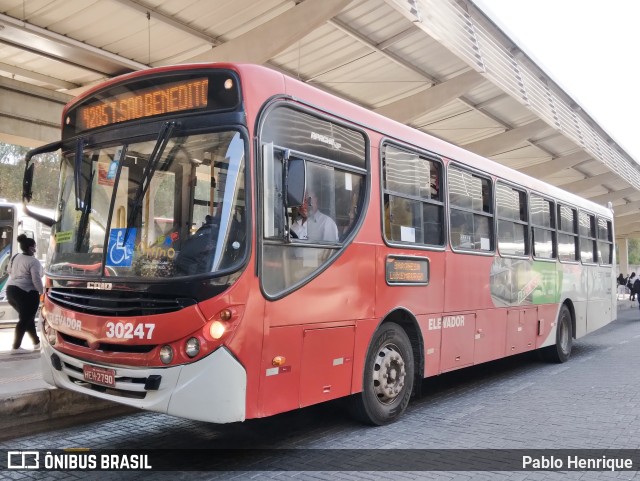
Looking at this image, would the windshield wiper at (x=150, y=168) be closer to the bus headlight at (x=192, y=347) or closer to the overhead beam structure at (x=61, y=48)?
the bus headlight at (x=192, y=347)

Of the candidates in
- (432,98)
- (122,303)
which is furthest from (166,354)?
(432,98)

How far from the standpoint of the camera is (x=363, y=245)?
230 inches

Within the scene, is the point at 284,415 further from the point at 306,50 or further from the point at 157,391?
the point at 306,50

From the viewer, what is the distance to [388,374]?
6.16m

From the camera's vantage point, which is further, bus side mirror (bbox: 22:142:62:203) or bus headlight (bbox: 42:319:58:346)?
bus side mirror (bbox: 22:142:62:203)

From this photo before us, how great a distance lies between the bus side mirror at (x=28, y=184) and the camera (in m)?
5.78

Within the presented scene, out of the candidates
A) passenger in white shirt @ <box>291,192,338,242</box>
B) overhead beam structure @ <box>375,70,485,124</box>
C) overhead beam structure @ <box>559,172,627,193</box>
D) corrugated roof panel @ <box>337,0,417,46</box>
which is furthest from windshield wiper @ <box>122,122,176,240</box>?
overhead beam structure @ <box>559,172,627,193</box>

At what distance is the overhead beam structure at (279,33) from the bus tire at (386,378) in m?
6.68

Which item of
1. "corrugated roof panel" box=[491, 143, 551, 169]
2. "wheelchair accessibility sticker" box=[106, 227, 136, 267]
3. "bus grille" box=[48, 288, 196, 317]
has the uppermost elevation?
"corrugated roof panel" box=[491, 143, 551, 169]

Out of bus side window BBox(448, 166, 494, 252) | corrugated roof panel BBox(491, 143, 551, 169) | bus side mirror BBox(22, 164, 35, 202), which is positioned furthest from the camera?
corrugated roof panel BBox(491, 143, 551, 169)

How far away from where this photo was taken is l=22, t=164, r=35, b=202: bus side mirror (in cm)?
578

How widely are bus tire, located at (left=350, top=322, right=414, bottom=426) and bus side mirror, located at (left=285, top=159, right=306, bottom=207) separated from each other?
1.86 meters

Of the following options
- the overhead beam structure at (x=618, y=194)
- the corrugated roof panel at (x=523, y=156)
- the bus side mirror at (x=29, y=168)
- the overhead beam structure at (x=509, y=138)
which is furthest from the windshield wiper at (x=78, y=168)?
the overhead beam structure at (x=618, y=194)

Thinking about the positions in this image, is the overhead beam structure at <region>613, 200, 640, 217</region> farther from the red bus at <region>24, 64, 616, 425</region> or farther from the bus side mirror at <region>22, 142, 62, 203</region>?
the bus side mirror at <region>22, 142, 62, 203</region>
